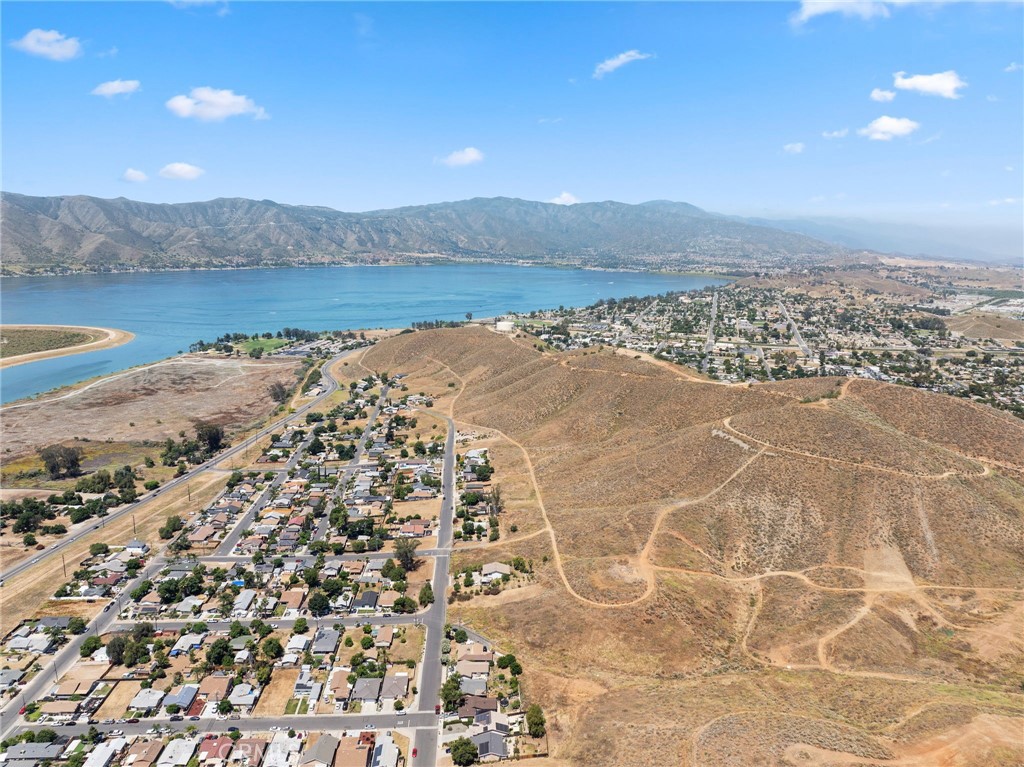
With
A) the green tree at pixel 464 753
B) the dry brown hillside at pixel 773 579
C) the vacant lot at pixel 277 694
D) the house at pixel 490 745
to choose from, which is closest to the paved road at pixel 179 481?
the vacant lot at pixel 277 694

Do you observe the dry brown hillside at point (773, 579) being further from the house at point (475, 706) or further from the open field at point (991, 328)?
the open field at point (991, 328)

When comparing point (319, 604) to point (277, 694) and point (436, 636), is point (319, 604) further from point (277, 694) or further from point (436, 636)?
point (436, 636)

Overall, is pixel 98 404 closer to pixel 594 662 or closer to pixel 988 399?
pixel 594 662

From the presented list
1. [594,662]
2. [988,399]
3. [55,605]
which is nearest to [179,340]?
[55,605]

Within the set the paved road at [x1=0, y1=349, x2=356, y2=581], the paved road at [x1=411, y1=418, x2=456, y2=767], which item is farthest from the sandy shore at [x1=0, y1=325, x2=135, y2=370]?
the paved road at [x1=411, y1=418, x2=456, y2=767]

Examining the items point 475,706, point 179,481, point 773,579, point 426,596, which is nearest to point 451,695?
point 475,706

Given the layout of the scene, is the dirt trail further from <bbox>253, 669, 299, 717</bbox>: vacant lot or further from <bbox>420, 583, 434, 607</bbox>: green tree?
<bbox>253, 669, 299, 717</bbox>: vacant lot
